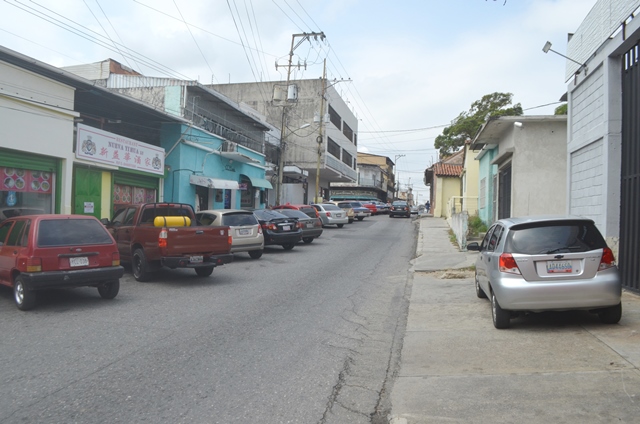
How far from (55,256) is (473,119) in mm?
46512

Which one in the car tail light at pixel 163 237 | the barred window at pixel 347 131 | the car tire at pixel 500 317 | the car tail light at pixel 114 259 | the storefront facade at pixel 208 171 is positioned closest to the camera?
the car tire at pixel 500 317

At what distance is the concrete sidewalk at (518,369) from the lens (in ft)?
14.8

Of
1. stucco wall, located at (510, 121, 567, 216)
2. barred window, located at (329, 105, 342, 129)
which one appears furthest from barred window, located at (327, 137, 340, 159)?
stucco wall, located at (510, 121, 567, 216)

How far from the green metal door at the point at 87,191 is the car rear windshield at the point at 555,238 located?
1497 cm

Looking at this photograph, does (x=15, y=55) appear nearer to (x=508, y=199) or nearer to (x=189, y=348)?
(x=189, y=348)

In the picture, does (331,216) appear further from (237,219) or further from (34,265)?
(34,265)

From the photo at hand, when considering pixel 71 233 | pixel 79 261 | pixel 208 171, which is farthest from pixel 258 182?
pixel 79 261

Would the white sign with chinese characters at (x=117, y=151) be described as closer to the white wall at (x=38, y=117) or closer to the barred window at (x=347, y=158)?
the white wall at (x=38, y=117)

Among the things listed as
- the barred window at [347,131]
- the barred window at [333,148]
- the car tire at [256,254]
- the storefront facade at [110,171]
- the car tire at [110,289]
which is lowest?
the car tire at [110,289]

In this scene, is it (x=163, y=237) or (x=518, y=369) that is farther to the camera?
(x=163, y=237)

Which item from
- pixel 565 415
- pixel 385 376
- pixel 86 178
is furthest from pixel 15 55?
pixel 565 415


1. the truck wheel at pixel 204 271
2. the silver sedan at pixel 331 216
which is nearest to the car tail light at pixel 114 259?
the truck wheel at pixel 204 271

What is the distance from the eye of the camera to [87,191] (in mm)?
18500

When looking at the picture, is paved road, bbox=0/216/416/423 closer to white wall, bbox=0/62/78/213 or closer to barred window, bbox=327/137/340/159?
white wall, bbox=0/62/78/213
